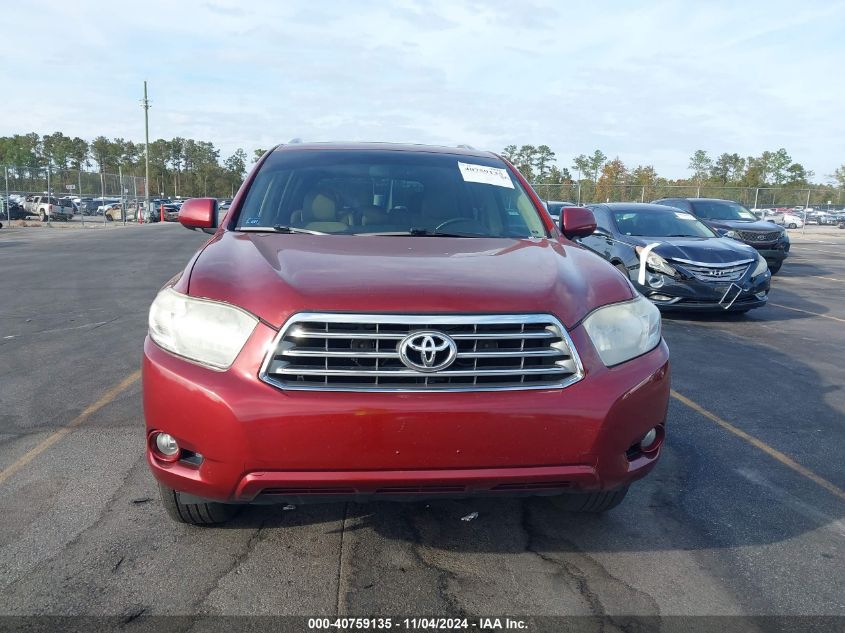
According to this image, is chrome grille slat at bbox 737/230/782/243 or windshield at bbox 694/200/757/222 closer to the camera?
chrome grille slat at bbox 737/230/782/243

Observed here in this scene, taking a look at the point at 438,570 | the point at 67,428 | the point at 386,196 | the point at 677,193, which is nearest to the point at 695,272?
the point at 386,196

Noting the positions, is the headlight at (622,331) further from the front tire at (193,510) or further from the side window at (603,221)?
the side window at (603,221)

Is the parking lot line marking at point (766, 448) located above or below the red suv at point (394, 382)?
below

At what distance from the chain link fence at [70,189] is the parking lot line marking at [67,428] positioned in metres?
34.0

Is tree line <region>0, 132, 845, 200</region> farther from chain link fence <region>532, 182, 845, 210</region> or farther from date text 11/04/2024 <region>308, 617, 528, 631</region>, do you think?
date text 11/04/2024 <region>308, 617, 528, 631</region>

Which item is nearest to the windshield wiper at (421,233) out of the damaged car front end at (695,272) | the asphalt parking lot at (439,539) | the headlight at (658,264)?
the asphalt parking lot at (439,539)

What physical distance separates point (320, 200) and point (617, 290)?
5.82ft

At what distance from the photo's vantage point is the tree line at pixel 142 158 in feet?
320

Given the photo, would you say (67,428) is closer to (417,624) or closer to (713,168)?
(417,624)

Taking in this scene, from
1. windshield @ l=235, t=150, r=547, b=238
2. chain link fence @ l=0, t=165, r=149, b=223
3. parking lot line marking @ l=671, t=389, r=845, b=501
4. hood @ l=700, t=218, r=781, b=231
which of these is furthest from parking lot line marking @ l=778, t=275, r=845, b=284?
chain link fence @ l=0, t=165, r=149, b=223

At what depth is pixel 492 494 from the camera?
260 cm

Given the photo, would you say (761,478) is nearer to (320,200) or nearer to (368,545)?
(368,545)

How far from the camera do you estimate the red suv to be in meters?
2.45

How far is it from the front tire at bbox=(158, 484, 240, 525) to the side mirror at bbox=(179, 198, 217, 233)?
1652 mm
